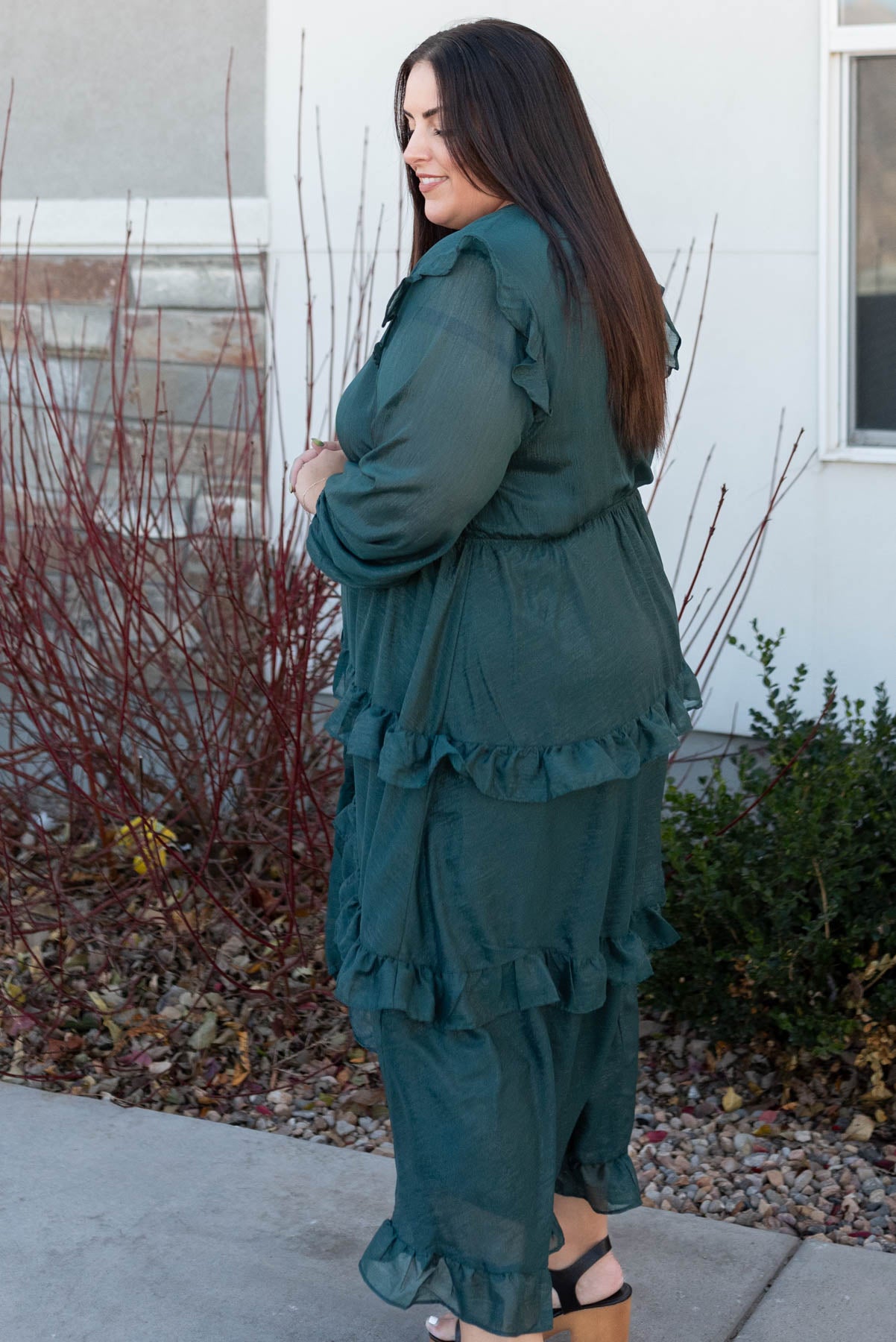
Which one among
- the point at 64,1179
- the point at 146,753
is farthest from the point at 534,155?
the point at 146,753

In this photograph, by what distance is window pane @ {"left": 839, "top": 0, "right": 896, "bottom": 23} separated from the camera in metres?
4.02

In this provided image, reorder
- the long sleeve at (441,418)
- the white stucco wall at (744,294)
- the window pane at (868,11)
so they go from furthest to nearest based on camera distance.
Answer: the white stucco wall at (744,294), the window pane at (868,11), the long sleeve at (441,418)

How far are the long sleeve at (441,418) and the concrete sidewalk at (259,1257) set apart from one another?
52.8 inches

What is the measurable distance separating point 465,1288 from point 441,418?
1152mm

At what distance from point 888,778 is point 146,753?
73.2 inches

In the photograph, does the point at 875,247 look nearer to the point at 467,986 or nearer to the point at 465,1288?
the point at 467,986

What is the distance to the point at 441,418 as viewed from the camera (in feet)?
5.72

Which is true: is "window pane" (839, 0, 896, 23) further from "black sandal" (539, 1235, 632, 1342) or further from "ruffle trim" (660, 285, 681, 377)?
"black sandal" (539, 1235, 632, 1342)

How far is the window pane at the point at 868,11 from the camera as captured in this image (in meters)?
4.02

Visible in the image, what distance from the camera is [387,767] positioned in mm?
1905

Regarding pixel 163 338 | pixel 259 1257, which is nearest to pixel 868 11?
pixel 163 338

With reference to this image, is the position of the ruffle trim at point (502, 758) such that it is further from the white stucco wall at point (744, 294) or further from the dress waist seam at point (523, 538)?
the white stucco wall at point (744, 294)

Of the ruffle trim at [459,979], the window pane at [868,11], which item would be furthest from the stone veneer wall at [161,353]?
the ruffle trim at [459,979]

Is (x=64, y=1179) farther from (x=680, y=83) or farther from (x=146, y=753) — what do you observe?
(x=680, y=83)
